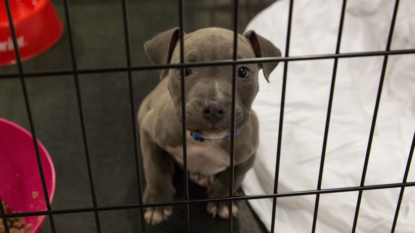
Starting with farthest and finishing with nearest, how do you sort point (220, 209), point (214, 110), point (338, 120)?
point (338, 120) → point (220, 209) → point (214, 110)

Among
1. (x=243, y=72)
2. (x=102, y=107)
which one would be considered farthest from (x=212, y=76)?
(x=102, y=107)

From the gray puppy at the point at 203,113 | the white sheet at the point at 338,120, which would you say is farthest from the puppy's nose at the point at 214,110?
the white sheet at the point at 338,120

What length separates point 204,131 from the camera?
120cm

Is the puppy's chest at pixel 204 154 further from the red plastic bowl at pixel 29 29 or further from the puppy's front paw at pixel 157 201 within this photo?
the red plastic bowl at pixel 29 29

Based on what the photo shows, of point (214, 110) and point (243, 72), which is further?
point (243, 72)

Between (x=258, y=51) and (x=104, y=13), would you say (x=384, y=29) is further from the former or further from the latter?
(x=104, y=13)

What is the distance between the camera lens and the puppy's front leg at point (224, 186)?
159 cm

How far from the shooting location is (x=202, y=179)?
181 centimetres

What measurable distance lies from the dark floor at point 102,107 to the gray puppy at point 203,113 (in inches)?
7.4

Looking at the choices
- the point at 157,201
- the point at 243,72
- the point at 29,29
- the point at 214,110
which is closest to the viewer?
the point at 214,110

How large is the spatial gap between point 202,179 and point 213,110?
0.75 m

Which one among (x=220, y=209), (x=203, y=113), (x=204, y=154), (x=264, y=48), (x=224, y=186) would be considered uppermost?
(x=264, y=48)

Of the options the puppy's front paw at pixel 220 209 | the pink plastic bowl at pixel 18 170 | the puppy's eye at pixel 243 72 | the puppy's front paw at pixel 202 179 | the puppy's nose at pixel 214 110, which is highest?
the puppy's eye at pixel 243 72

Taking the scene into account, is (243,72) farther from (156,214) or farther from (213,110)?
(156,214)
